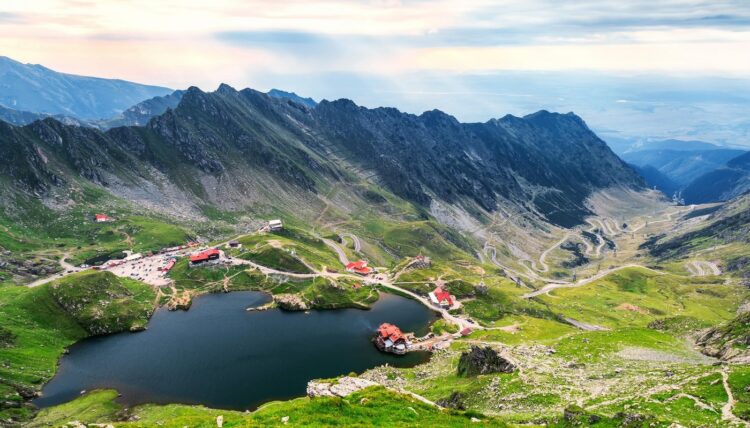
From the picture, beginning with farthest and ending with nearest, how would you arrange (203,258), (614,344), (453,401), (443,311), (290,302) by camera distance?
(203,258), (443,311), (290,302), (614,344), (453,401)

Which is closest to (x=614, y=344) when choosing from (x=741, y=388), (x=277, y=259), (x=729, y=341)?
(x=729, y=341)

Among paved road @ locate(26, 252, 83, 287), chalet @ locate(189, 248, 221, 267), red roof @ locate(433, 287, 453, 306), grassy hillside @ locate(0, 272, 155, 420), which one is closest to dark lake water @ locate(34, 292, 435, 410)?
grassy hillside @ locate(0, 272, 155, 420)

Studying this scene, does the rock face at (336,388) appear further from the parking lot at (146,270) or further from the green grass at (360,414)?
the parking lot at (146,270)

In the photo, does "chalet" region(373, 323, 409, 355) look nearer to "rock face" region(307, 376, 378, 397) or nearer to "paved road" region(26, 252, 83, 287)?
"rock face" region(307, 376, 378, 397)

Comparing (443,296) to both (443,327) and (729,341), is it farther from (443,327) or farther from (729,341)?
(729,341)

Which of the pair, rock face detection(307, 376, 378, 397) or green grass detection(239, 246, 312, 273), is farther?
green grass detection(239, 246, 312, 273)

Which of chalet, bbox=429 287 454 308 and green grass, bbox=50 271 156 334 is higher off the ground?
green grass, bbox=50 271 156 334
